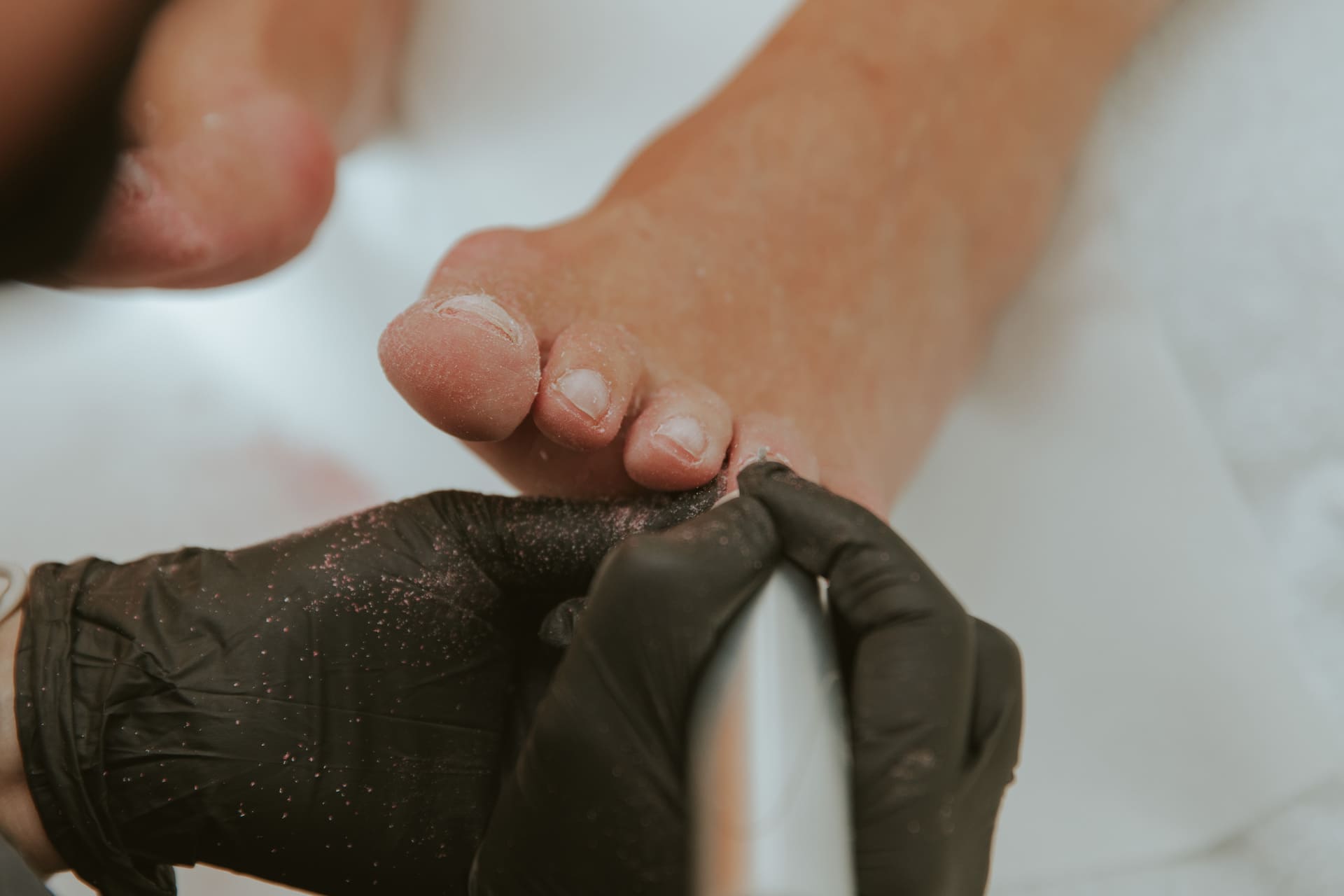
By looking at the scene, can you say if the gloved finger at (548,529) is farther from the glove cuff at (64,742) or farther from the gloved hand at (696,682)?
the glove cuff at (64,742)

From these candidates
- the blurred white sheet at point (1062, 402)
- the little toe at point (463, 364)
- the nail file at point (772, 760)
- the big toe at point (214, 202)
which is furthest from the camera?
the blurred white sheet at point (1062, 402)

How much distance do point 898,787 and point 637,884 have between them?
5.3 inches

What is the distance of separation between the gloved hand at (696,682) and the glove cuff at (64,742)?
0.24 meters

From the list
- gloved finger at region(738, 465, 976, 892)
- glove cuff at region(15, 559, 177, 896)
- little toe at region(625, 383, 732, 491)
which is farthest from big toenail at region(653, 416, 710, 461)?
glove cuff at region(15, 559, 177, 896)

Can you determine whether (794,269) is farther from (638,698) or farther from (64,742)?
(64,742)

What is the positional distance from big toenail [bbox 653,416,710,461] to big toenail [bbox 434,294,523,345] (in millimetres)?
97

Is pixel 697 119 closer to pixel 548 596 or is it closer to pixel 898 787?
pixel 548 596

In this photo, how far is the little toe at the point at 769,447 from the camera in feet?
1.99

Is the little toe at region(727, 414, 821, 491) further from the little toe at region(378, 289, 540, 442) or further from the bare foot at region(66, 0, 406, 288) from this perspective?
the bare foot at region(66, 0, 406, 288)

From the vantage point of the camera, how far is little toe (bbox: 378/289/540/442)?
535 millimetres

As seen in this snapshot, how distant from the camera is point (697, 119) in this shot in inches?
34.2

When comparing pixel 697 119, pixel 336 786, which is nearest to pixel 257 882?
pixel 336 786

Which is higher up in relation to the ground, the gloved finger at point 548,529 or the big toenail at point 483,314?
the big toenail at point 483,314

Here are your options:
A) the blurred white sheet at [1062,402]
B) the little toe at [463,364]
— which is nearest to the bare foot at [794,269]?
the little toe at [463,364]
